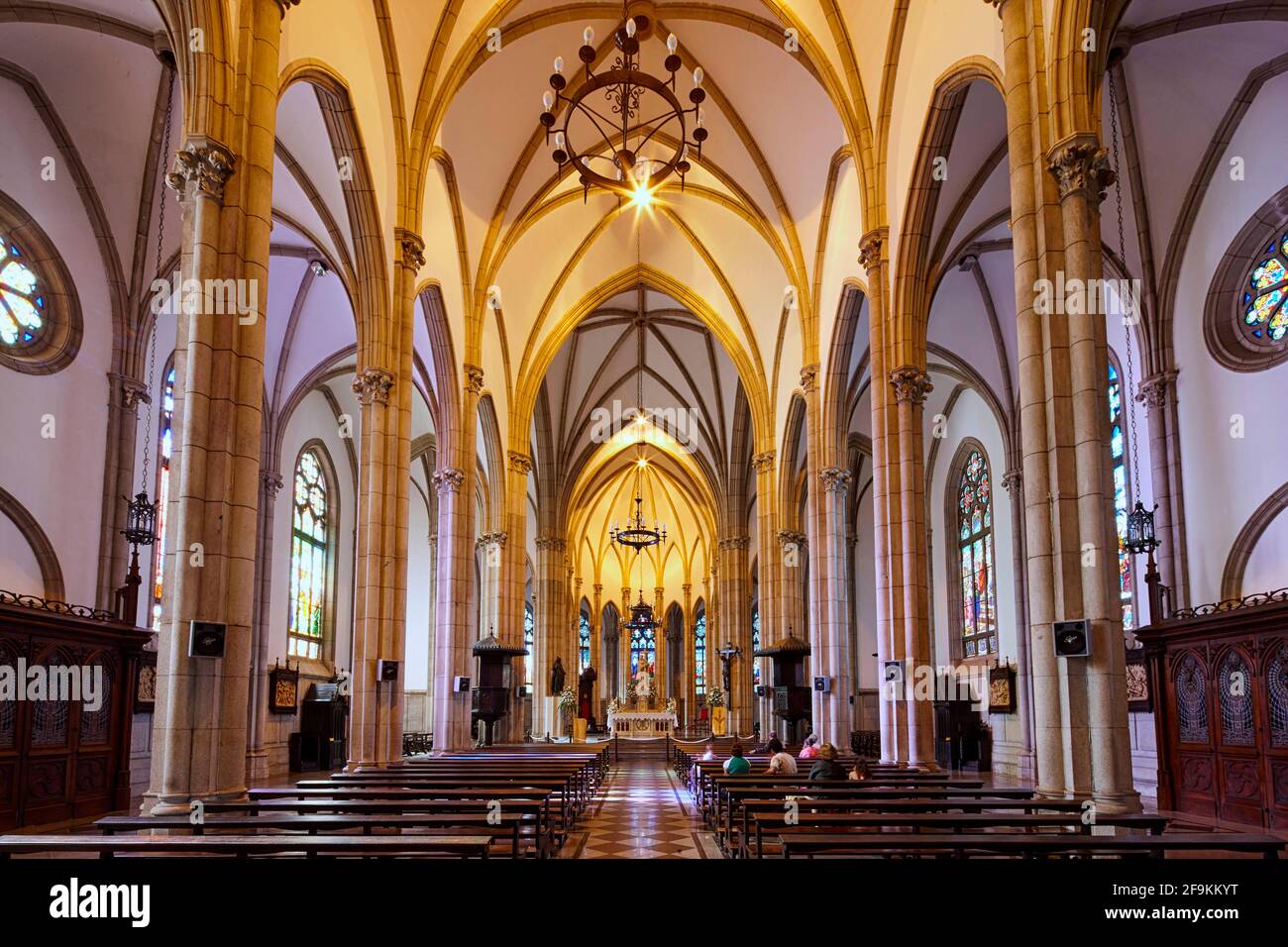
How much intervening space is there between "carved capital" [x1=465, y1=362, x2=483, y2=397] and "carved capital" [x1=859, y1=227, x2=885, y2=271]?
31.3ft

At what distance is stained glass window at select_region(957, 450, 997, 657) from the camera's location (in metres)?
28.0

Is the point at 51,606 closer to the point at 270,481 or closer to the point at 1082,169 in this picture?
the point at 270,481

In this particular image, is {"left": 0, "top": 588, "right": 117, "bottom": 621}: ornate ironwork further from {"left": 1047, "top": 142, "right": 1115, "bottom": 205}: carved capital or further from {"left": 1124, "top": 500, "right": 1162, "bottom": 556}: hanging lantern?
{"left": 1124, "top": 500, "right": 1162, "bottom": 556}: hanging lantern

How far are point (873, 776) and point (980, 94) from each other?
1069 centimetres

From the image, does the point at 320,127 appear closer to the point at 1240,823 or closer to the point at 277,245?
the point at 277,245

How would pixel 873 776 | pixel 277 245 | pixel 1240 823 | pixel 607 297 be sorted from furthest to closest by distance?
pixel 607 297
pixel 277 245
pixel 1240 823
pixel 873 776

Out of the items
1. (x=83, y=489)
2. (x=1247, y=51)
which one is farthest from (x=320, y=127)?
(x=1247, y=51)

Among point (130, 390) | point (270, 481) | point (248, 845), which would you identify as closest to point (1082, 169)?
point (248, 845)

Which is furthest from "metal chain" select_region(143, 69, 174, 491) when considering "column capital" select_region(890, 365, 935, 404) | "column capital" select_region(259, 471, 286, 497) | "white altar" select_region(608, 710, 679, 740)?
"white altar" select_region(608, 710, 679, 740)

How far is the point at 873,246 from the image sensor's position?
17.8m

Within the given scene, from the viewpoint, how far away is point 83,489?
17.2m

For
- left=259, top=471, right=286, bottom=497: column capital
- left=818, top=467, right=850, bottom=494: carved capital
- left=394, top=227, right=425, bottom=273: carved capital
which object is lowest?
left=818, top=467, right=850, bottom=494: carved capital

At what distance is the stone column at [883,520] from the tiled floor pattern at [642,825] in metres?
3.59

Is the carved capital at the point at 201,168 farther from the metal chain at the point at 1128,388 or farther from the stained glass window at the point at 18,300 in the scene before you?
the metal chain at the point at 1128,388
